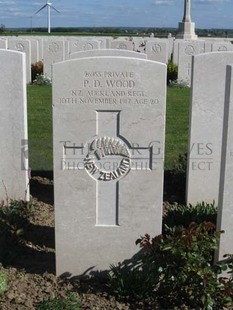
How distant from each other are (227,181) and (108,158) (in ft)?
3.03

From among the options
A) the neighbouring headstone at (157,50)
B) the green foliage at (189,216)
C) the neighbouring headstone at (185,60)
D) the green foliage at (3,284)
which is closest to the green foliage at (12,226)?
the green foliage at (3,284)

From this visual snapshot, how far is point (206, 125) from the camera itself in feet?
18.9

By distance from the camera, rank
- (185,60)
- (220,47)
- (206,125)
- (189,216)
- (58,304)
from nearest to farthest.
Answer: (58,304) < (189,216) < (206,125) < (185,60) < (220,47)

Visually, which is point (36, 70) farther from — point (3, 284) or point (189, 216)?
point (3, 284)

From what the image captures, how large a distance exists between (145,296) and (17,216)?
→ 71.4 inches

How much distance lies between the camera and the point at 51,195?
6.35 m

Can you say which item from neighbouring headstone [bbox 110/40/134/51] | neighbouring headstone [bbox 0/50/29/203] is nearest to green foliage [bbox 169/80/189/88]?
neighbouring headstone [bbox 110/40/134/51]

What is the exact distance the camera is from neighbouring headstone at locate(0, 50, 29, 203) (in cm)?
554

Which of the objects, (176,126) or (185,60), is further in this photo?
(185,60)

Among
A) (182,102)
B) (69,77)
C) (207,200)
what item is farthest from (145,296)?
(182,102)

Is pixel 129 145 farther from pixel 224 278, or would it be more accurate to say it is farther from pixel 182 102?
pixel 182 102

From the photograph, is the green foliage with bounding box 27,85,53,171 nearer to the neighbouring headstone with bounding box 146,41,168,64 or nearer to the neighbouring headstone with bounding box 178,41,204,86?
the neighbouring headstone with bounding box 146,41,168,64

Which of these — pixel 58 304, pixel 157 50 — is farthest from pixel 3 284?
pixel 157 50

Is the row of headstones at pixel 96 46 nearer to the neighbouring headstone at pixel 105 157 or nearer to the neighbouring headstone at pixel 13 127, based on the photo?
the neighbouring headstone at pixel 13 127
